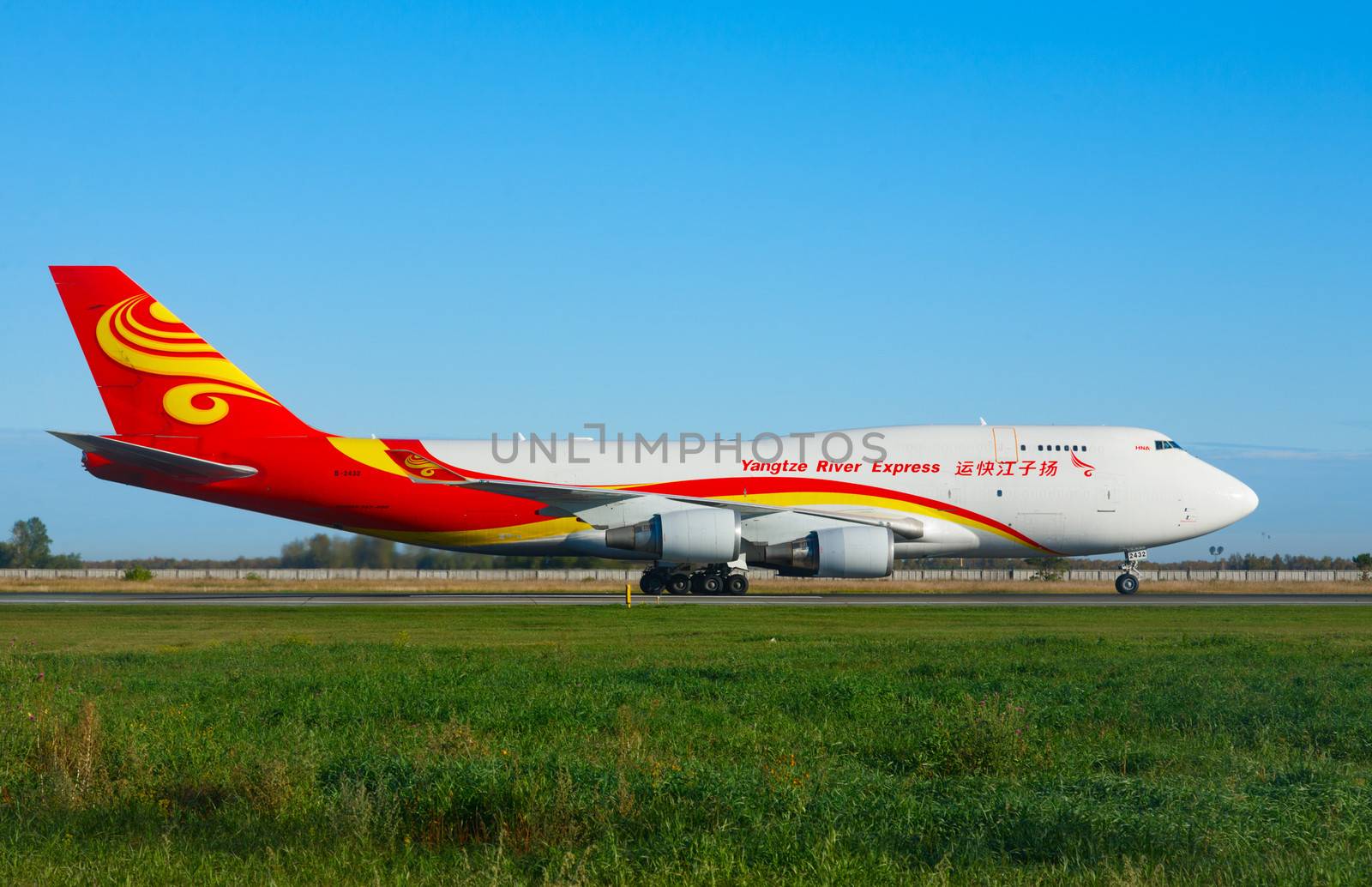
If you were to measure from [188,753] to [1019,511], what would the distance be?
31399 millimetres

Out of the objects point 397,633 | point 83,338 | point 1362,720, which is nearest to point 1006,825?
point 1362,720

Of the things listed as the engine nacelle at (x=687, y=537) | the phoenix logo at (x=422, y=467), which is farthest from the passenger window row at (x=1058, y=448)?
the phoenix logo at (x=422, y=467)

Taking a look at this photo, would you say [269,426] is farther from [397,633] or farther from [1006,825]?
[1006,825]

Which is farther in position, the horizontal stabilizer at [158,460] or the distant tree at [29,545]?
the distant tree at [29,545]

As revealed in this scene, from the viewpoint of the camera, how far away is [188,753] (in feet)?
33.6

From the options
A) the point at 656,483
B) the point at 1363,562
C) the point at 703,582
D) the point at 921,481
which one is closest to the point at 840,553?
the point at 921,481

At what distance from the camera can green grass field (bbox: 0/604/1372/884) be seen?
710 centimetres

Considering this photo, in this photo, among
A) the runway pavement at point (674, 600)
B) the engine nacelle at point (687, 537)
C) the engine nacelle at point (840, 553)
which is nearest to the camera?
the runway pavement at point (674, 600)

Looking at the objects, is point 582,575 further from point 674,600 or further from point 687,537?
point 674,600

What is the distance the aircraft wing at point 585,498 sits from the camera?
3678 centimetres

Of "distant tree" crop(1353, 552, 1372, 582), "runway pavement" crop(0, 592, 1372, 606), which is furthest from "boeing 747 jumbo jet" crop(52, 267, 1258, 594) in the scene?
"distant tree" crop(1353, 552, 1372, 582)

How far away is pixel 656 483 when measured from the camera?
37.7 m

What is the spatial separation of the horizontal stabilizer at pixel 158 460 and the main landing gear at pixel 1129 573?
27.8 meters
